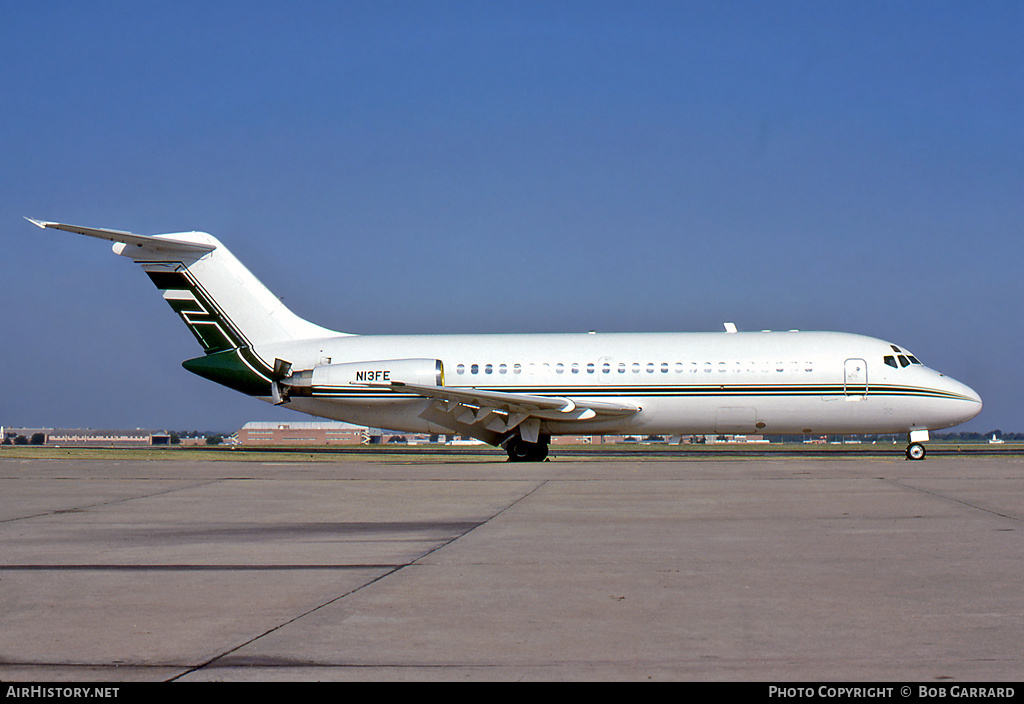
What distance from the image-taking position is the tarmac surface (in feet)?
15.2

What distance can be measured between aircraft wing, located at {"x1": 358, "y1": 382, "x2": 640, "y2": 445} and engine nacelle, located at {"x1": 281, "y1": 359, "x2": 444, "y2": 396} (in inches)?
15.0

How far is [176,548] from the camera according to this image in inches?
348

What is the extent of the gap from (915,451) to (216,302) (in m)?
21.8

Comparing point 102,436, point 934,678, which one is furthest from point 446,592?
point 102,436

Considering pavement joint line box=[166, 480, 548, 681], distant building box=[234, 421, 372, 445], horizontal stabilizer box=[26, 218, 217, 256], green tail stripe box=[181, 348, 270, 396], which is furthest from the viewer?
distant building box=[234, 421, 372, 445]

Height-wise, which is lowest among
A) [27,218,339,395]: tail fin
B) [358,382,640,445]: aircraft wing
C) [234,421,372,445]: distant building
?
[234,421,372,445]: distant building

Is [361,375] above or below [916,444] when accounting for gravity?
above

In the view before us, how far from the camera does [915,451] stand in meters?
27.5

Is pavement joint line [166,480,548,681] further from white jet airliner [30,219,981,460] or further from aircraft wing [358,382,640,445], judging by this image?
white jet airliner [30,219,981,460]

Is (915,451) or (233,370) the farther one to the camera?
(233,370)

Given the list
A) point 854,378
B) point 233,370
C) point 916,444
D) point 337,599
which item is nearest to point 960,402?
point 916,444

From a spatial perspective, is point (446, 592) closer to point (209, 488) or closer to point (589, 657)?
point (589, 657)

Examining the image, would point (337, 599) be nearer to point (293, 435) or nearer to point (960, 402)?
point (960, 402)

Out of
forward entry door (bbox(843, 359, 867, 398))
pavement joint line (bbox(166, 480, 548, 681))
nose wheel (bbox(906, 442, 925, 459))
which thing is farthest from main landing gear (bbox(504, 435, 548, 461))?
pavement joint line (bbox(166, 480, 548, 681))
